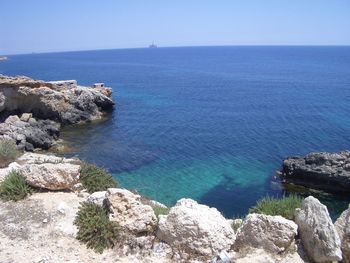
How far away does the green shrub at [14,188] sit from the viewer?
15.7 metres

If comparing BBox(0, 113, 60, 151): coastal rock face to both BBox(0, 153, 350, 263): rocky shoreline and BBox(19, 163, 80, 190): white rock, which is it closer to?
BBox(19, 163, 80, 190): white rock

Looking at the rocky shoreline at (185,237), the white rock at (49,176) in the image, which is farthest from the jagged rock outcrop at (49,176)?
the rocky shoreline at (185,237)

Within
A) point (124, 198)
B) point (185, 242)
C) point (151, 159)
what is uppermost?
point (124, 198)

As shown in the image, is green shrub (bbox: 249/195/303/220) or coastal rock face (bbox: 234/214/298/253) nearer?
coastal rock face (bbox: 234/214/298/253)

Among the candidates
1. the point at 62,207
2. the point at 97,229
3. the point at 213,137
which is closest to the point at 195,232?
the point at 97,229

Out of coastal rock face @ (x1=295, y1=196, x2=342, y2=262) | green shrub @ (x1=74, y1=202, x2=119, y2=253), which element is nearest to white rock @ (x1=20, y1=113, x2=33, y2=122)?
green shrub @ (x1=74, y1=202, x2=119, y2=253)

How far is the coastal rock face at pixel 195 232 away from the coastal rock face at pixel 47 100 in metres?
44.8

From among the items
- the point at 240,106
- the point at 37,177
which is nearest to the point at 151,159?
the point at 37,177

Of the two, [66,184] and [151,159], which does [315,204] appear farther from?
[151,159]

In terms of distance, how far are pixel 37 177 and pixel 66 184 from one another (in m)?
1.19

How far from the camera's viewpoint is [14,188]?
626 inches

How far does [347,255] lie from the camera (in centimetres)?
1134

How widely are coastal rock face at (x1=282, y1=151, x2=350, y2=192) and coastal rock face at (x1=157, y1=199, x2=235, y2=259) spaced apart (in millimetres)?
23890

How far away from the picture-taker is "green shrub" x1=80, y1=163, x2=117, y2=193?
57.2 ft
